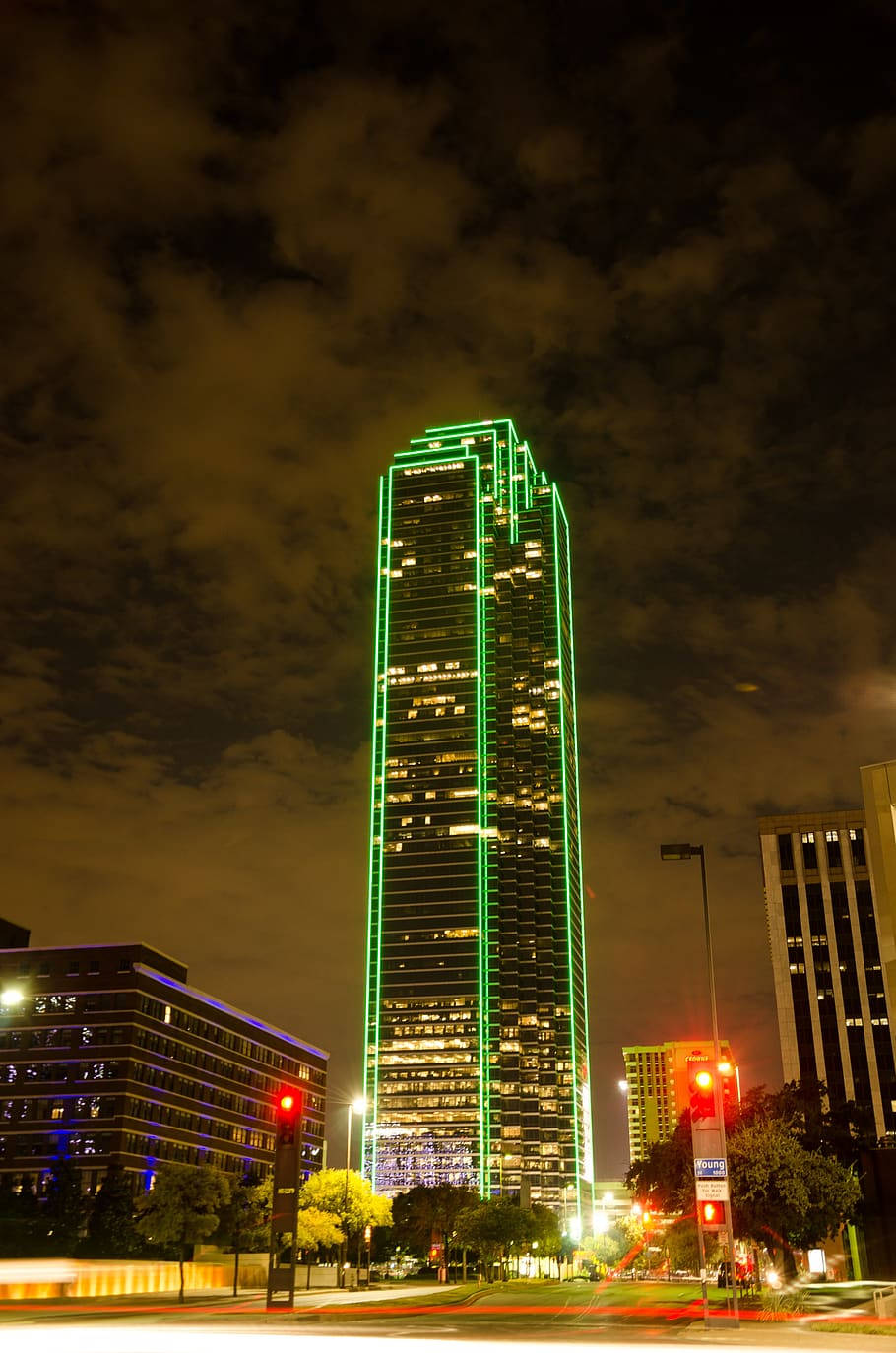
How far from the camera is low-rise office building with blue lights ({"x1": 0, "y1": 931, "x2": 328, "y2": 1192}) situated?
128 metres

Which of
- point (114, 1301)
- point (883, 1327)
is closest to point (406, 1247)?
point (114, 1301)

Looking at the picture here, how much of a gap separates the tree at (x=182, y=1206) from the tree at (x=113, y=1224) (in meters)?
18.2

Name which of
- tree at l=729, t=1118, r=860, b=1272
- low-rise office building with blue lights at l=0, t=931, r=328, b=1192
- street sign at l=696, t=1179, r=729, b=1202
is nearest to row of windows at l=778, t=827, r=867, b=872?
low-rise office building with blue lights at l=0, t=931, r=328, b=1192

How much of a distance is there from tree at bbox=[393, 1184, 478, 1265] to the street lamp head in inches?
4130

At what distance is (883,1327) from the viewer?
33.7 meters

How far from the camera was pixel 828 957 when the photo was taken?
166 m

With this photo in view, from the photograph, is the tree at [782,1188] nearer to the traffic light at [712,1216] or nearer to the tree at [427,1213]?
the traffic light at [712,1216]

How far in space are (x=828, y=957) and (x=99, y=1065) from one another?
325 ft

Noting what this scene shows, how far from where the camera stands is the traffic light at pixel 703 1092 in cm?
3284

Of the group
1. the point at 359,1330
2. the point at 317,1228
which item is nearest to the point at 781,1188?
the point at 359,1330

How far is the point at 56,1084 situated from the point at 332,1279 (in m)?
45.2

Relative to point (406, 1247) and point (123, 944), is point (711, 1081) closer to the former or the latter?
point (123, 944)

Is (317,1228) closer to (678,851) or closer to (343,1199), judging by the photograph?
(343,1199)

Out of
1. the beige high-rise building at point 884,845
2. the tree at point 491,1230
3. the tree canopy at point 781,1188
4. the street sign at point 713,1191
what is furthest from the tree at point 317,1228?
the beige high-rise building at point 884,845
